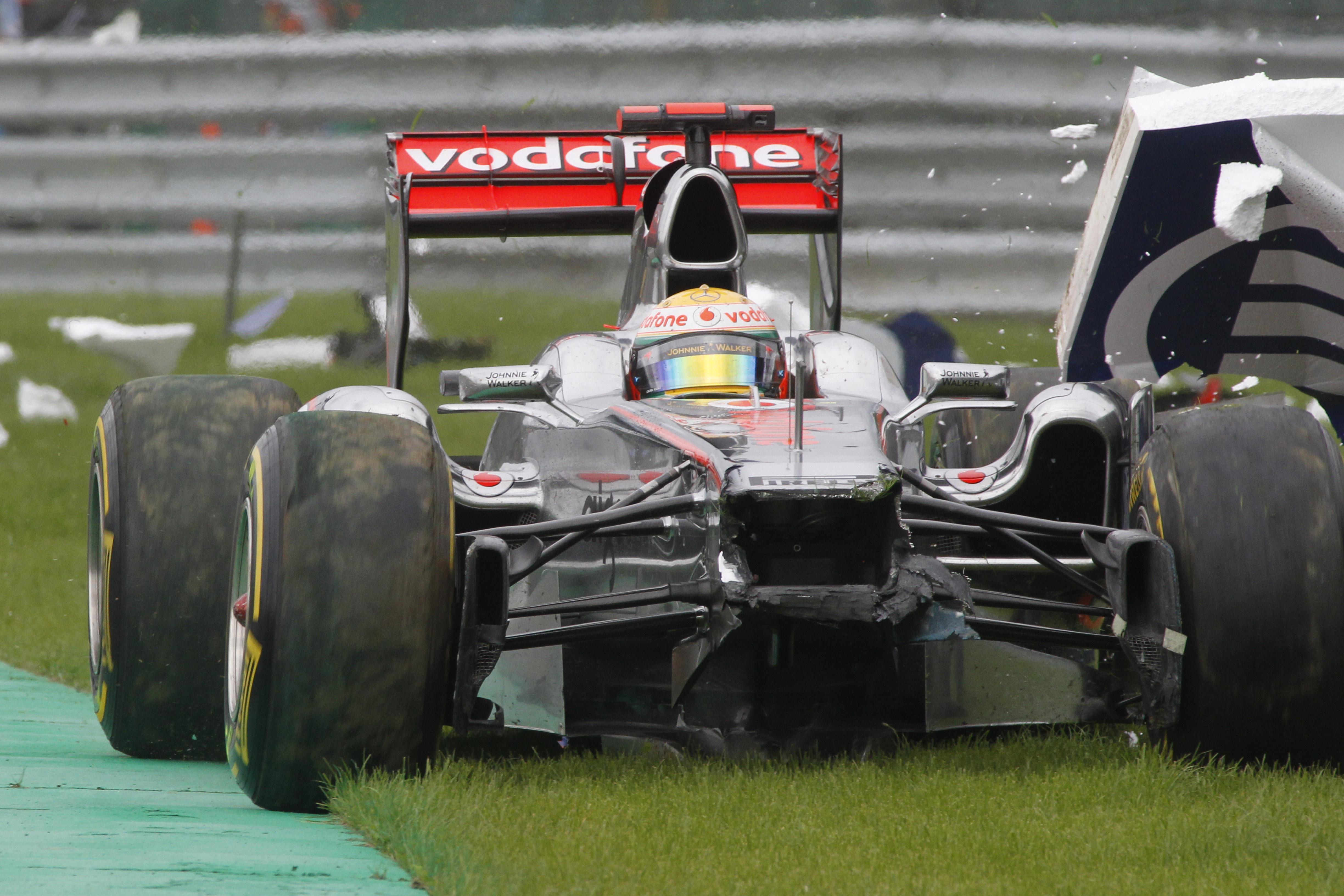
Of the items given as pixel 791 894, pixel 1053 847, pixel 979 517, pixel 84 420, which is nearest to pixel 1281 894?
pixel 1053 847

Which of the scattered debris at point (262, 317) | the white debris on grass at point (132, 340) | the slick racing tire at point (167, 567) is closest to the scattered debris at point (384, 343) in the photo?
the scattered debris at point (262, 317)

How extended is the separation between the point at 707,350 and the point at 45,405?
24.0ft

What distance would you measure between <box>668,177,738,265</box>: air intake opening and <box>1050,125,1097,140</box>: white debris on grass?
614cm

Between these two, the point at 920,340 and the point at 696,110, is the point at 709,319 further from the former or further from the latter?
the point at 920,340

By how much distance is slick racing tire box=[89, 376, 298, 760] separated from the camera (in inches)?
184

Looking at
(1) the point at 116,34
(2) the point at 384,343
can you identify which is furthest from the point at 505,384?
(1) the point at 116,34

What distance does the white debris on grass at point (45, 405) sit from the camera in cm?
1122

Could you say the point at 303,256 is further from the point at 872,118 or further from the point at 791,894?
the point at 791,894

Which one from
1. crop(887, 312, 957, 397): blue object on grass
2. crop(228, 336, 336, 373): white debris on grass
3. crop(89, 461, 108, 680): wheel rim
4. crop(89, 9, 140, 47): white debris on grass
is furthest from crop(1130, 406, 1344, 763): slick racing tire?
crop(89, 9, 140, 47): white debris on grass

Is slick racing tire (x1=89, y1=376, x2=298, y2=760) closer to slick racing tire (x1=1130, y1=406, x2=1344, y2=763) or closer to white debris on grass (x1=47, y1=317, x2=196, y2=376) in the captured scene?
slick racing tire (x1=1130, y1=406, x2=1344, y2=763)

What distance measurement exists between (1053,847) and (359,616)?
153cm

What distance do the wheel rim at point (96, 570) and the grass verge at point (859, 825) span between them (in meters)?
1.47

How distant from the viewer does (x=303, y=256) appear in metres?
12.0

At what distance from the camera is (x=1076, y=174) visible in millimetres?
12125
